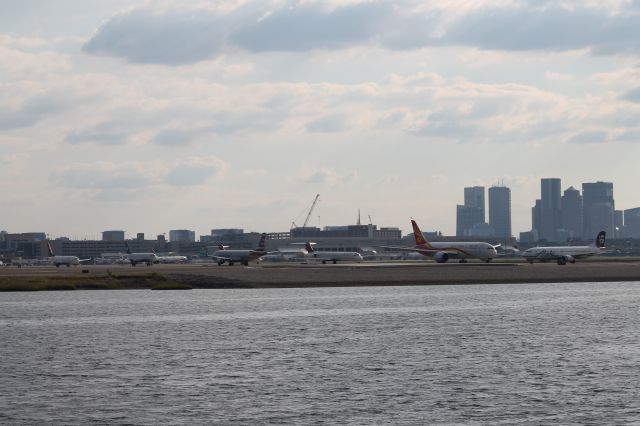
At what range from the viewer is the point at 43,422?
41625mm

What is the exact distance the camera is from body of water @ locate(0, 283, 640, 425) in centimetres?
4403

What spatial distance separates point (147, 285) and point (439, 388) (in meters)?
104

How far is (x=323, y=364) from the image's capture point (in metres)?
58.6

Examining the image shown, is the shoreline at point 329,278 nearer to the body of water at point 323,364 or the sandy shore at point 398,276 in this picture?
the sandy shore at point 398,276

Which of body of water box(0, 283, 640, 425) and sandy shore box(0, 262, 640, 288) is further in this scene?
sandy shore box(0, 262, 640, 288)

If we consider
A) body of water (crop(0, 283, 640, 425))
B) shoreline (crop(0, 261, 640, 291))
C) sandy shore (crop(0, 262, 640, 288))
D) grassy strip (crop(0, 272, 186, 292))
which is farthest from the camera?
sandy shore (crop(0, 262, 640, 288))

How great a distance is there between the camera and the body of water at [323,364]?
44.0 m

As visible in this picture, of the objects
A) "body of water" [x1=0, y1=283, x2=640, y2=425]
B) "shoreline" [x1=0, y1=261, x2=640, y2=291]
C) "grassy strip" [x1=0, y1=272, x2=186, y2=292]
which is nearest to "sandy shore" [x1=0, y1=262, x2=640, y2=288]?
"shoreline" [x1=0, y1=261, x2=640, y2=291]

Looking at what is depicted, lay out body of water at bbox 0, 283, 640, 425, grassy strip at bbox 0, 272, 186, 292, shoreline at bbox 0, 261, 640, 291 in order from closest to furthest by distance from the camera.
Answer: body of water at bbox 0, 283, 640, 425, grassy strip at bbox 0, 272, 186, 292, shoreline at bbox 0, 261, 640, 291

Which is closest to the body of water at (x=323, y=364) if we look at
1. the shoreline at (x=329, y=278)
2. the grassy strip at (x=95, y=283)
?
the grassy strip at (x=95, y=283)

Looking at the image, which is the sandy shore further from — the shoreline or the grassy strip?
the grassy strip

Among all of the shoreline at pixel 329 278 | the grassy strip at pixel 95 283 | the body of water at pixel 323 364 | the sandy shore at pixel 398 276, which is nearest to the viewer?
the body of water at pixel 323 364

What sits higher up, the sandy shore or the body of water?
the sandy shore

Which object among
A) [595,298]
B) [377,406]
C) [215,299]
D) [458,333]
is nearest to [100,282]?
[215,299]
